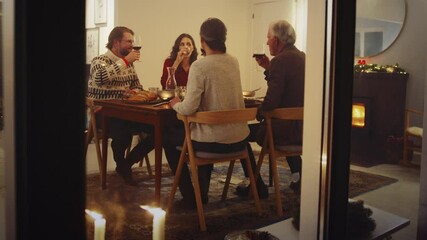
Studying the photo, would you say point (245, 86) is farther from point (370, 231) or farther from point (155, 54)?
point (370, 231)

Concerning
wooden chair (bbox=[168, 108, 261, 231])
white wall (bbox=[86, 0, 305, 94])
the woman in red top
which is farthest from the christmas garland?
wooden chair (bbox=[168, 108, 261, 231])

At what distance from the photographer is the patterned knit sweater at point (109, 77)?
2489mm

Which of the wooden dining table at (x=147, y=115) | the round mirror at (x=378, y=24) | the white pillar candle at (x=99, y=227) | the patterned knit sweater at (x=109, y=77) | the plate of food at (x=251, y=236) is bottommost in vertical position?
the plate of food at (x=251, y=236)

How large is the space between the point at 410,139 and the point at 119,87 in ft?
7.21

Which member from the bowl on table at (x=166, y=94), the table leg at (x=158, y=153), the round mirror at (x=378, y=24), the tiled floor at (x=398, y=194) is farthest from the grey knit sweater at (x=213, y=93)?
the round mirror at (x=378, y=24)

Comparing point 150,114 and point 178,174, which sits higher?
point 150,114

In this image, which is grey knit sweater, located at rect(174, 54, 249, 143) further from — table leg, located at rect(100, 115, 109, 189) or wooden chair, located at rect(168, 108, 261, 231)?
table leg, located at rect(100, 115, 109, 189)

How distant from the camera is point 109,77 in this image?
2.59 metres

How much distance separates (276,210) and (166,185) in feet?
2.24

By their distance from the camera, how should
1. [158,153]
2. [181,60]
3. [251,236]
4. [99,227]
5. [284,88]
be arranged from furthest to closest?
[181,60]
[284,88]
[158,153]
[251,236]
[99,227]

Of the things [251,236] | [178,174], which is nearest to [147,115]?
[178,174]

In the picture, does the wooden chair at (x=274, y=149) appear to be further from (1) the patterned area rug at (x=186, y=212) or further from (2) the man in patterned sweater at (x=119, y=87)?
(2) the man in patterned sweater at (x=119, y=87)

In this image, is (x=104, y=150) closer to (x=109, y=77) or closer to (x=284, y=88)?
(x=109, y=77)

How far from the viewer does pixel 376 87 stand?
3646 mm
